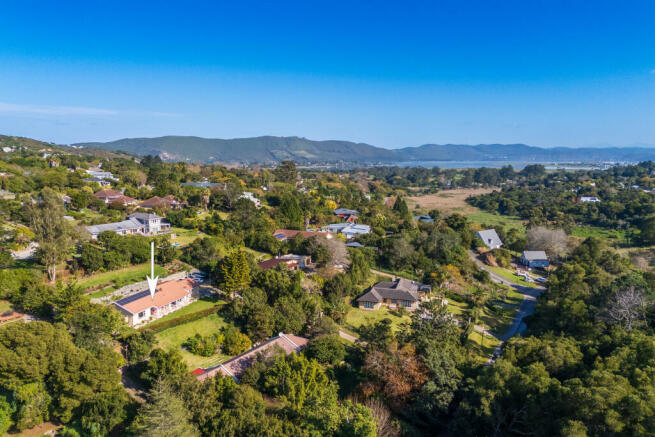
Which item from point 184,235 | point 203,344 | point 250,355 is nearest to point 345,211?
point 184,235

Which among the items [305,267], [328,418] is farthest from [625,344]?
[305,267]

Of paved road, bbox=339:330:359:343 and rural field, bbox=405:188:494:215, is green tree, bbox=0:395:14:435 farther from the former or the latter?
rural field, bbox=405:188:494:215

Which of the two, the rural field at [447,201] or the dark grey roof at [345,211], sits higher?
the dark grey roof at [345,211]

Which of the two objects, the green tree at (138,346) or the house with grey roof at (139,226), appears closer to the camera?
the green tree at (138,346)

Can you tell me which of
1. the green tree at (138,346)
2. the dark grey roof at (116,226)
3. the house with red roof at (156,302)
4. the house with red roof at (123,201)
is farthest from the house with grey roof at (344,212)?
the green tree at (138,346)

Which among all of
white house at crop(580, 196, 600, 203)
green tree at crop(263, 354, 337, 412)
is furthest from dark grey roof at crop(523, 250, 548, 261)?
white house at crop(580, 196, 600, 203)

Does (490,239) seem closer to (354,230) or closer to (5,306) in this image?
(354,230)

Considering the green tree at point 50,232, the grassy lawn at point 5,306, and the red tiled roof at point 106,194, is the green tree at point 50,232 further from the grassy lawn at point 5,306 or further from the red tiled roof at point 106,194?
the red tiled roof at point 106,194
